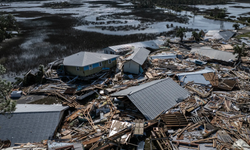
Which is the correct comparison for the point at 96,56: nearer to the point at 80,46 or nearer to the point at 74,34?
the point at 80,46

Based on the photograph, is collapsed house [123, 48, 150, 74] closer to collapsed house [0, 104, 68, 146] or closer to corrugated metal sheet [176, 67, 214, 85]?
corrugated metal sheet [176, 67, 214, 85]

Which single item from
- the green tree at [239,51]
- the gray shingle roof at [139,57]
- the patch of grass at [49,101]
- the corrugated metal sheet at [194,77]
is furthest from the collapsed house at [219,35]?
the patch of grass at [49,101]

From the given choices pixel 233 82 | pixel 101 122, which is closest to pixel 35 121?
pixel 101 122

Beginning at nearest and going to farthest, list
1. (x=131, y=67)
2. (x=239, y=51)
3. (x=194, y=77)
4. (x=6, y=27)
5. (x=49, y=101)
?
(x=49, y=101) < (x=194, y=77) < (x=131, y=67) < (x=239, y=51) < (x=6, y=27)

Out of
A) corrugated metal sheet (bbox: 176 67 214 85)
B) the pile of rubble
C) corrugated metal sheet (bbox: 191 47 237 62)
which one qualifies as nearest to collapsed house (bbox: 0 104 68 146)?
the pile of rubble

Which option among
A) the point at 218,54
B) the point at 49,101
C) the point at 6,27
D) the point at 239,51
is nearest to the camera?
the point at 49,101

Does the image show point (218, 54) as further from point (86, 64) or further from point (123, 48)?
point (86, 64)

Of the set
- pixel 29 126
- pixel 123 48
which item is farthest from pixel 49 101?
pixel 123 48
